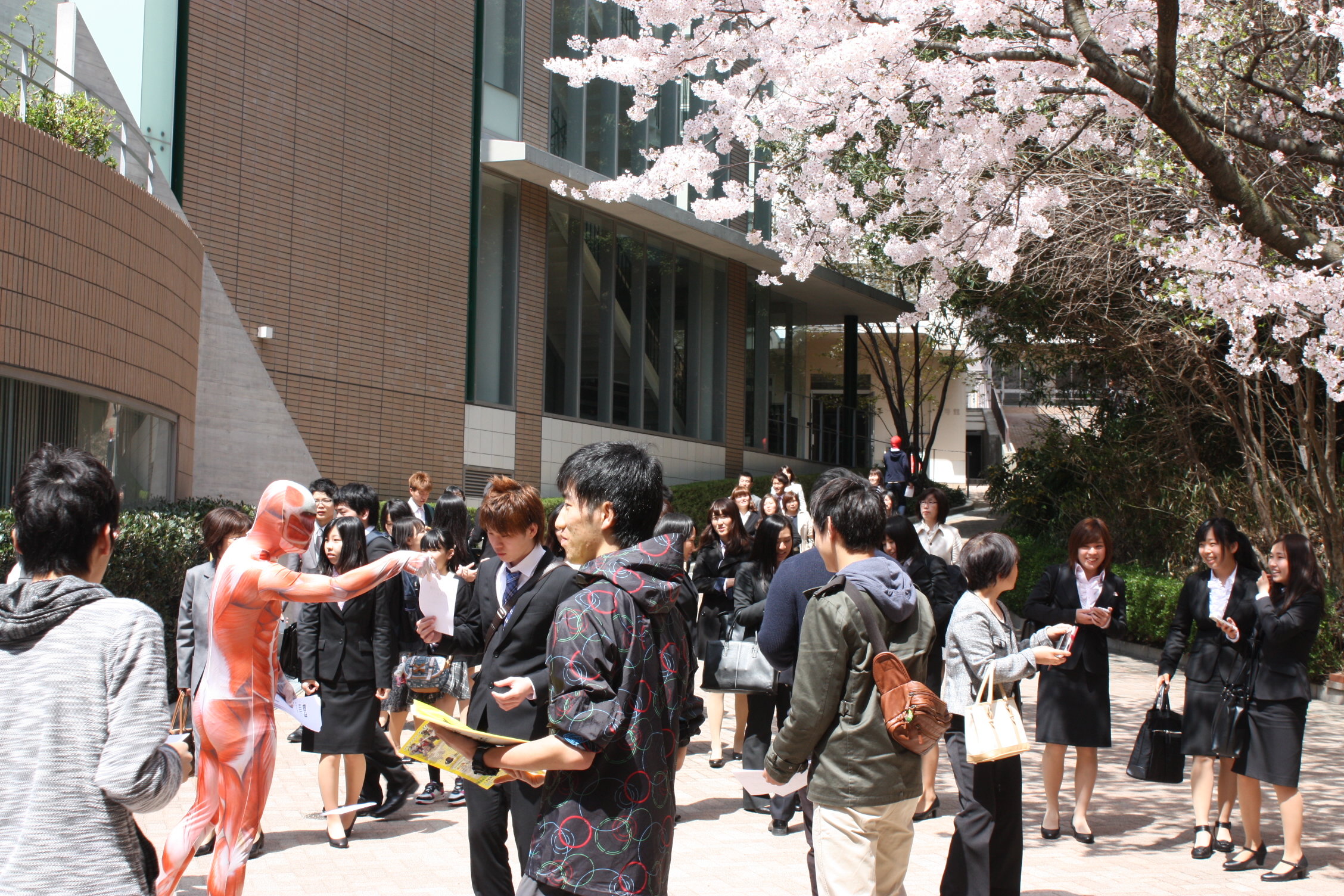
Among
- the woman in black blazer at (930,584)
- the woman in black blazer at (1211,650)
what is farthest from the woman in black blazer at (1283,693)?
the woman in black blazer at (930,584)

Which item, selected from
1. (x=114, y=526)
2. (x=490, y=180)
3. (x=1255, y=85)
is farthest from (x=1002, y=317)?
(x=114, y=526)

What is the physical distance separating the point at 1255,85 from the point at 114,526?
6458 mm

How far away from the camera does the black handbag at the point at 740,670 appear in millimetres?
5750

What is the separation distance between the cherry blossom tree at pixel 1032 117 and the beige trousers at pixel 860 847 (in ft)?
12.1

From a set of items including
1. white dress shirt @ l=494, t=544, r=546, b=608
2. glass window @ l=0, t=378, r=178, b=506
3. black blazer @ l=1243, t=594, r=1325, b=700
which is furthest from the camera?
glass window @ l=0, t=378, r=178, b=506

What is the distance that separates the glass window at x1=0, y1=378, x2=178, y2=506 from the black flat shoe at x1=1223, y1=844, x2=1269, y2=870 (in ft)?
23.3

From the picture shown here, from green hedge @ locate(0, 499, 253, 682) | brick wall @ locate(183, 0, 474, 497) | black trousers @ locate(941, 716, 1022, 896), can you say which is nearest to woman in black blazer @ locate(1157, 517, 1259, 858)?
black trousers @ locate(941, 716, 1022, 896)

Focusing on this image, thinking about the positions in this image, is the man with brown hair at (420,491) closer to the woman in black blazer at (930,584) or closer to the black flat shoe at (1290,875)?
the woman in black blazer at (930,584)

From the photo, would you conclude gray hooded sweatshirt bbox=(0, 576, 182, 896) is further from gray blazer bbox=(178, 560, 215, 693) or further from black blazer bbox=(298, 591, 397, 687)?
gray blazer bbox=(178, 560, 215, 693)

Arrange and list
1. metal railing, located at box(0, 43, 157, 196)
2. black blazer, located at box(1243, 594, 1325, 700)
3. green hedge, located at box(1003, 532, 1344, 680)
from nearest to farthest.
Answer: black blazer, located at box(1243, 594, 1325, 700), metal railing, located at box(0, 43, 157, 196), green hedge, located at box(1003, 532, 1344, 680)

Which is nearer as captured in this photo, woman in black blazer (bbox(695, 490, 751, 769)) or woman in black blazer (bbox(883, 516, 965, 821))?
woman in black blazer (bbox(883, 516, 965, 821))

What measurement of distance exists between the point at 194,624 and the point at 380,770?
4.51 ft

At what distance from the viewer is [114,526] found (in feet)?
9.55

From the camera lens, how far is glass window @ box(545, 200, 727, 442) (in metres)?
20.3
